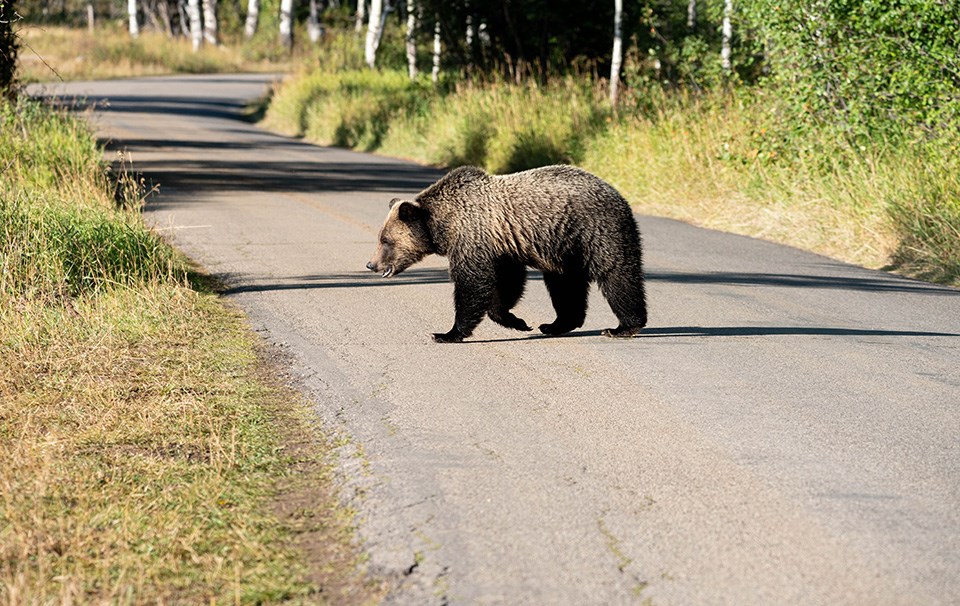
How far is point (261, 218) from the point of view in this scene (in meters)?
16.8

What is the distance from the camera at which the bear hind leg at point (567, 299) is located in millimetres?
9352

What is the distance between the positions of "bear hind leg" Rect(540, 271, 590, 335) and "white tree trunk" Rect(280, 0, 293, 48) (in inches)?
2293

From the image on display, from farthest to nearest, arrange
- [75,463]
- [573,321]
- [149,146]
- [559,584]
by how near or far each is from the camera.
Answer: [149,146] < [573,321] < [75,463] < [559,584]

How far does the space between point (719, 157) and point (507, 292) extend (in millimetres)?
9710

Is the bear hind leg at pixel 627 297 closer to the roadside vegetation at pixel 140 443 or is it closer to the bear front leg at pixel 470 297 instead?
the bear front leg at pixel 470 297

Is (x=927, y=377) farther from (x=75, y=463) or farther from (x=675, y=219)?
(x=675, y=219)

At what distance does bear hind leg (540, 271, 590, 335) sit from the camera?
368 inches

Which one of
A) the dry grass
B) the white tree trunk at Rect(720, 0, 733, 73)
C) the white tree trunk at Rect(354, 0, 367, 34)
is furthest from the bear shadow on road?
the white tree trunk at Rect(354, 0, 367, 34)

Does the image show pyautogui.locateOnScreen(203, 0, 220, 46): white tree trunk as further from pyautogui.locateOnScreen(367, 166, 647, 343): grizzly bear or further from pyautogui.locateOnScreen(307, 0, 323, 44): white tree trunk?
pyautogui.locateOnScreen(367, 166, 647, 343): grizzly bear

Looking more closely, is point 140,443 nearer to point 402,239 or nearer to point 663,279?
point 402,239

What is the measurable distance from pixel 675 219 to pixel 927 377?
9962 millimetres

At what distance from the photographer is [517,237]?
889 centimetres

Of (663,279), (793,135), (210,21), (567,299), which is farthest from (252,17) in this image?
(567,299)

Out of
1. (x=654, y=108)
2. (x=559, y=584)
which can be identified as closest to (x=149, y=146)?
(x=654, y=108)
